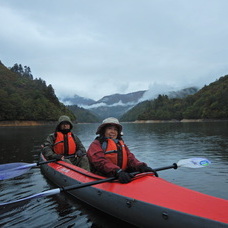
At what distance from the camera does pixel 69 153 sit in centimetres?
997

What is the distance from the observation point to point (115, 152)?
19.9 feet

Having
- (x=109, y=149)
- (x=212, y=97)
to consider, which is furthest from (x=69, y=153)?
(x=212, y=97)

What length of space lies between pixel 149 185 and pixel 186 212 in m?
1.24

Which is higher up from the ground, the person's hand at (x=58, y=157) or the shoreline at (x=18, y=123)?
the shoreline at (x=18, y=123)

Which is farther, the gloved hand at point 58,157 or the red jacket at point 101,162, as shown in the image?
the gloved hand at point 58,157

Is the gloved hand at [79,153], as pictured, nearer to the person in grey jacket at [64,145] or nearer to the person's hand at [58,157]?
the person in grey jacket at [64,145]

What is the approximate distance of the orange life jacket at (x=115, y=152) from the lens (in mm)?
6035

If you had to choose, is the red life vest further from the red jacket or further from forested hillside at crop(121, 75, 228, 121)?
forested hillside at crop(121, 75, 228, 121)

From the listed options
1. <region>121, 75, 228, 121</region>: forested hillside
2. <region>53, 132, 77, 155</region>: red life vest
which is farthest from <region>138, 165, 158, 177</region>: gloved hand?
<region>121, 75, 228, 121</region>: forested hillside

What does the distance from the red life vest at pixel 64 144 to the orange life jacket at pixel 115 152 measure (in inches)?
165

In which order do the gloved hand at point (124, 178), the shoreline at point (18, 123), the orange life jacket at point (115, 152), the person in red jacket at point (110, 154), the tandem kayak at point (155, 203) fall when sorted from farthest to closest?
the shoreline at point (18, 123), the orange life jacket at point (115, 152), the person in red jacket at point (110, 154), the gloved hand at point (124, 178), the tandem kayak at point (155, 203)

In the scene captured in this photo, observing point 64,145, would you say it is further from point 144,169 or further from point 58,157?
point 144,169

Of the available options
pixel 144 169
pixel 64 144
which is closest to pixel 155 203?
pixel 144 169

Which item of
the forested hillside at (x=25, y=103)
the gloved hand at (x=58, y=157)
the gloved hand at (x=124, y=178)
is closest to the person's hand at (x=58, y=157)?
the gloved hand at (x=58, y=157)
